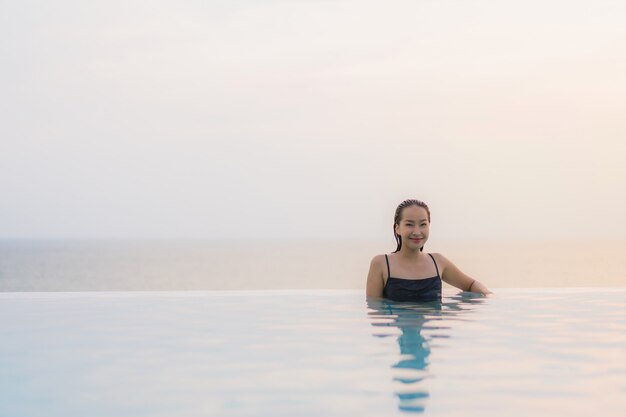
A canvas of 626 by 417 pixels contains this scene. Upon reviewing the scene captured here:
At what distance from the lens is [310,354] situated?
5.66m

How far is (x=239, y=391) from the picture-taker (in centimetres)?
448

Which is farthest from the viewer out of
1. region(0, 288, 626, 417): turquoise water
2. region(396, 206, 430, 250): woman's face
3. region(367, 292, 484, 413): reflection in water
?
region(396, 206, 430, 250): woman's face

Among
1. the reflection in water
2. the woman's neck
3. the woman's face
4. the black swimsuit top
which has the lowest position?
the reflection in water

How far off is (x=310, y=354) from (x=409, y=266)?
3.46 m

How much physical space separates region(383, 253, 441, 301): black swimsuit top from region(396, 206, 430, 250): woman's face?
0.31 metres

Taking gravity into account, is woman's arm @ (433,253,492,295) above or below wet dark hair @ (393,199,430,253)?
below

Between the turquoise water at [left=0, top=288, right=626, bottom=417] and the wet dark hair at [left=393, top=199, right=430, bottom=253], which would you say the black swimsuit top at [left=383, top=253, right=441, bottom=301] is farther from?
the wet dark hair at [left=393, top=199, right=430, bottom=253]

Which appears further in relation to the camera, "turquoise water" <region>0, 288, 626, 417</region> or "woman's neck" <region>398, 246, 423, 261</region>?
"woman's neck" <region>398, 246, 423, 261</region>

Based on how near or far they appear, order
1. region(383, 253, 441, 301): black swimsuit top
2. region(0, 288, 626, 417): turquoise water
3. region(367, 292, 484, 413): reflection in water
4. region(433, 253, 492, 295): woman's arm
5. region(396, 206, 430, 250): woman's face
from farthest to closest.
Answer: region(433, 253, 492, 295): woman's arm → region(383, 253, 441, 301): black swimsuit top → region(396, 206, 430, 250): woman's face → region(367, 292, 484, 413): reflection in water → region(0, 288, 626, 417): turquoise water

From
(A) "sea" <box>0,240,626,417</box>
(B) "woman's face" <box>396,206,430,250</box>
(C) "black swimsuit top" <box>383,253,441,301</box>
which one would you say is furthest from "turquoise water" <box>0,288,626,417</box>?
(B) "woman's face" <box>396,206,430,250</box>

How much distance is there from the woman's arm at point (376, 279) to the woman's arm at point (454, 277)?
626mm

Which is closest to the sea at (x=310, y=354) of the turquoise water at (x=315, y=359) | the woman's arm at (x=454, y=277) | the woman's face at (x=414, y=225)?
the turquoise water at (x=315, y=359)

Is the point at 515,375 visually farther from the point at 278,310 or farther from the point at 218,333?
the point at 278,310

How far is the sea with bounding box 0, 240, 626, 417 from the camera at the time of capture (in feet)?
13.9
